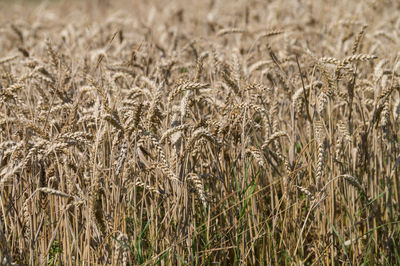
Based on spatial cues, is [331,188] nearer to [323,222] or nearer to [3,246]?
[323,222]

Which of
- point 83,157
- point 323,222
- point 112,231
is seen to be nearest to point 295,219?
point 323,222

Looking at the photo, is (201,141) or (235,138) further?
(235,138)

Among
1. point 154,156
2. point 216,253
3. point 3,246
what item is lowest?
point 216,253

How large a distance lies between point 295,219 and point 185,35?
11.1ft

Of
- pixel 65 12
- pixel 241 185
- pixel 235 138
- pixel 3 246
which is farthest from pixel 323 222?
pixel 65 12

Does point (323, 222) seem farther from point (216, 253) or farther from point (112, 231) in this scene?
point (112, 231)

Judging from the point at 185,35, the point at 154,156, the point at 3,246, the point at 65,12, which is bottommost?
the point at 3,246

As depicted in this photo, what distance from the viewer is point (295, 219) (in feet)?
7.04

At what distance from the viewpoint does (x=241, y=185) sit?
221cm

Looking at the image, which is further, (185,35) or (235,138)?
(185,35)

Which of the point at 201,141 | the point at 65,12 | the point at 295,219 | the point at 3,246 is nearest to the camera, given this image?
the point at 3,246

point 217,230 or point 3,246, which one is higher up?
point 3,246

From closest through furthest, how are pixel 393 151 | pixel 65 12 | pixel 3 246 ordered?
pixel 3 246, pixel 393 151, pixel 65 12

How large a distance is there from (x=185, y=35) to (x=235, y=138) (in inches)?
124
